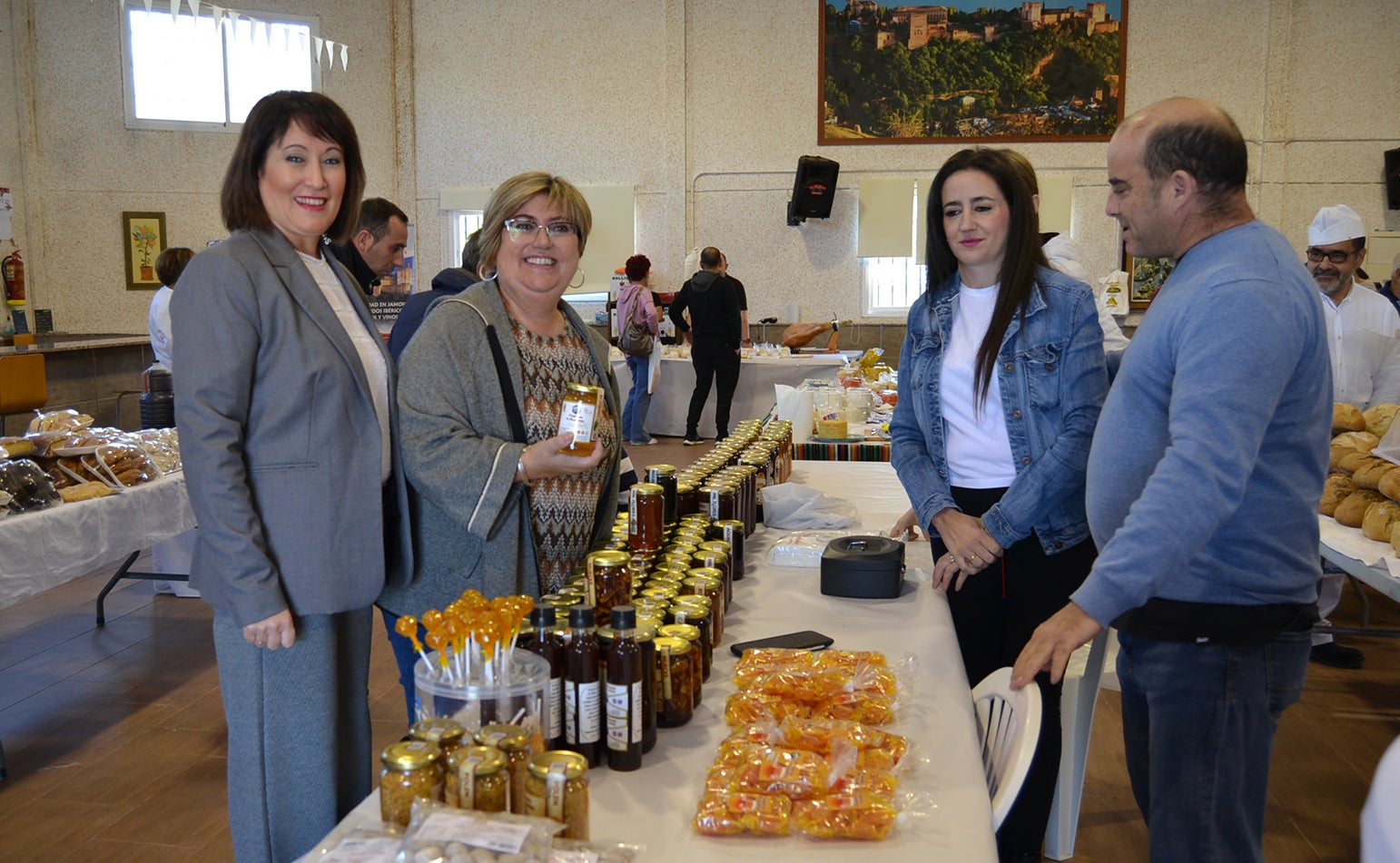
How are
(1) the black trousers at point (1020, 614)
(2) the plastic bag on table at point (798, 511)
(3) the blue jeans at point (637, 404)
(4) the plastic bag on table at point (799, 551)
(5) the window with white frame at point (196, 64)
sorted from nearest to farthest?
(1) the black trousers at point (1020, 614)
(4) the plastic bag on table at point (799, 551)
(2) the plastic bag on table at point (798, 511)
(3) the blue jeans at point (637, 404)
(5) the window with white frame at point (196, 64)

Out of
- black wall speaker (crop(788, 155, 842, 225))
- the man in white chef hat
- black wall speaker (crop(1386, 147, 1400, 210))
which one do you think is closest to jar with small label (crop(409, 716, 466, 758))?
the man in white chef hat

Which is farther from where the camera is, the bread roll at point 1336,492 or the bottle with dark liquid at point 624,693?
the bread roll at point 1336,492

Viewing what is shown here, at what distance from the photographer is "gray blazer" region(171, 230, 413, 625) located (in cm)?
172

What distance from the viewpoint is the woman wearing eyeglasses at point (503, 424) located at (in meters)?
1.96

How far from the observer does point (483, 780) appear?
114cm

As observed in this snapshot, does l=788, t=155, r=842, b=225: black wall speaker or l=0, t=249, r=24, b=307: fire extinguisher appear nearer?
l=0, t=249, r=24, b=307: fire extinguisher

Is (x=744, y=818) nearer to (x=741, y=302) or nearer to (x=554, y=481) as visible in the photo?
(x=554, y=481)

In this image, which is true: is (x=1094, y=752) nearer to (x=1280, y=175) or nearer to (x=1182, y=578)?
(x=1182, y=578)

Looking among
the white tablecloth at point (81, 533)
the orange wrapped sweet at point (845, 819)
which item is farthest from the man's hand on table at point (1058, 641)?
the white tablecloth at point (81, 533)

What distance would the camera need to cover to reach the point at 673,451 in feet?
29.1

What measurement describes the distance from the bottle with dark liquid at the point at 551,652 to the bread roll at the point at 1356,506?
8.65 feet

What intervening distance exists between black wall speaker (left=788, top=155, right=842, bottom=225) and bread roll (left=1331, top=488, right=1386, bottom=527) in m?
8.91

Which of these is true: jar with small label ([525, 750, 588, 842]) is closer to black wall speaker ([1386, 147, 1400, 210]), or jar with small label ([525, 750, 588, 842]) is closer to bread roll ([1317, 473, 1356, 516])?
bread roll ([1317, 473, 1356, 516])

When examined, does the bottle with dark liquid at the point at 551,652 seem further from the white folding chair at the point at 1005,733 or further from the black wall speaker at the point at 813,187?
the black wall speaker at the point at 813,187
